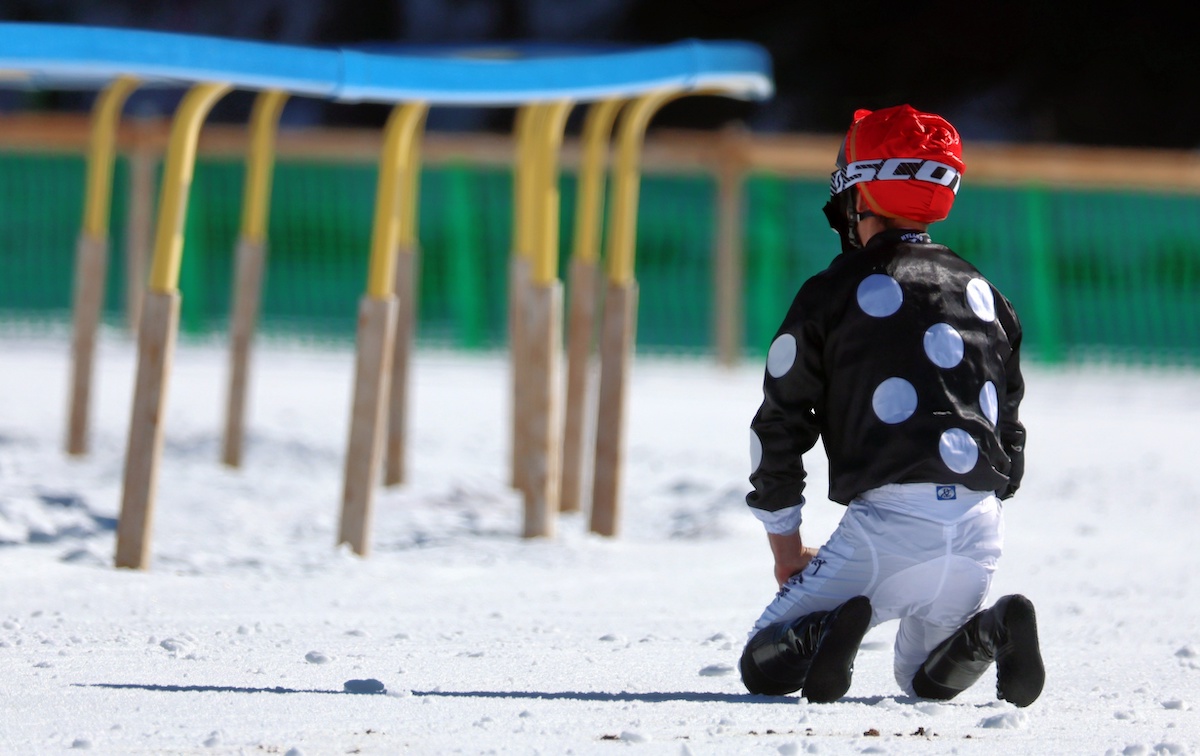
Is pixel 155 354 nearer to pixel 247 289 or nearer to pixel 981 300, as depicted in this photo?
pixel 981 300

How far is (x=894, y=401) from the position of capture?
2754mm

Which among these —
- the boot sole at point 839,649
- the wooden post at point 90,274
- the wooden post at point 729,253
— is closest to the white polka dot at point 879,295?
the boot sole at point 839,649

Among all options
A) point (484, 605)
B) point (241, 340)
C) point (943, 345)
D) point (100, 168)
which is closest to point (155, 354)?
point (484, 605)

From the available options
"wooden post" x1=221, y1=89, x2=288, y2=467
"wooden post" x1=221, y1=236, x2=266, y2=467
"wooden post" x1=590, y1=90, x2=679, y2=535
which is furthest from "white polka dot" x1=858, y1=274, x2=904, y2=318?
"wooden post" x1=221, y1=236, x2=266, y2=467

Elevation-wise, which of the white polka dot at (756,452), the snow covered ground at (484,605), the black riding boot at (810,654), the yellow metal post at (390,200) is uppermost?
the yellow metal post at (390,200)

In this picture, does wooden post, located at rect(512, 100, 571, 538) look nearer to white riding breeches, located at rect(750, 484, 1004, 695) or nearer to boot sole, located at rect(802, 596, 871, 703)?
white riding breeches, located at rect(750, 484, 1004, 695)

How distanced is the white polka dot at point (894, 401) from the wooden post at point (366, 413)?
2015 mm

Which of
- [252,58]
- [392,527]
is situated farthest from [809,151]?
[252,58]

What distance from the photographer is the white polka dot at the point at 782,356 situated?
2.78 m

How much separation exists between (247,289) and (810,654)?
4.37 meters

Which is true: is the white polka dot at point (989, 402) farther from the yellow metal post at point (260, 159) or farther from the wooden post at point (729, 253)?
the wooden post at point (729, 253)

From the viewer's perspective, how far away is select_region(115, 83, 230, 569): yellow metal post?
410cm

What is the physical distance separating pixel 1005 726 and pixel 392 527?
3146 mm

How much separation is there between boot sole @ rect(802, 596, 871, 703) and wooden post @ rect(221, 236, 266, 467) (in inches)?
167
